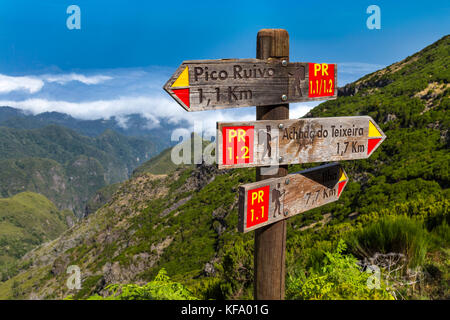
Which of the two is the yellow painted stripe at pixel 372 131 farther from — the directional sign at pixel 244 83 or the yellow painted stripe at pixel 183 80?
the yellow painted stripe at pixel 183 80

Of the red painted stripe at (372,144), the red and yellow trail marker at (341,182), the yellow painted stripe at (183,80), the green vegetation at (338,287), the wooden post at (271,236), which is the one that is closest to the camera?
the green vegetation at (338,287)

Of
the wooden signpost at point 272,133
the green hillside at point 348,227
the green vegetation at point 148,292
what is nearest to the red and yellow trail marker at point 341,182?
the wooden signpost at point 272,133

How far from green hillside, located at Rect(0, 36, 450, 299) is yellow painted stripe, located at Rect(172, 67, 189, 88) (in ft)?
6.06

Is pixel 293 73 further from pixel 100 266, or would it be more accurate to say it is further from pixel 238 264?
pixel 100 266

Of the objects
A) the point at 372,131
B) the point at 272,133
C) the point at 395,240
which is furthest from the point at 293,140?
the point at 395,240

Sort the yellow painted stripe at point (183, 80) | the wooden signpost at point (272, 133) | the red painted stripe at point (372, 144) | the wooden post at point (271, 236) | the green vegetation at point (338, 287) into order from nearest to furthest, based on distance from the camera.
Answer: the green vegetation at point (338, 287) → the yellow painted stripe at point (183, 80) → the wooden signpost at point (272, 133) → the wooden post at point (271, 236) → the red painted stripe at point (372, 144)

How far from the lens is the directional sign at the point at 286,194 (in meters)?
2.85

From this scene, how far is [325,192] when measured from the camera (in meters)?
3.62

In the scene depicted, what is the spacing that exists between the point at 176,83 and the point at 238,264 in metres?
3.30

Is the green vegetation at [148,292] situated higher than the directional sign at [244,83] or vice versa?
the directional sign at [244,83]

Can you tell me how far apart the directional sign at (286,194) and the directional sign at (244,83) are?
2.58 feet

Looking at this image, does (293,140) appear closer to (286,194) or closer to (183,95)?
(286,194)
